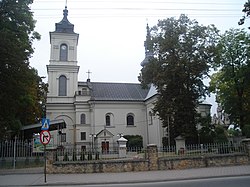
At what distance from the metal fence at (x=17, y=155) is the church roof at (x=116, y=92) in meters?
22.6

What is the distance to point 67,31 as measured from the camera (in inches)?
1689

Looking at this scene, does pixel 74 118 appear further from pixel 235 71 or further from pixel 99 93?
pixel 235 71

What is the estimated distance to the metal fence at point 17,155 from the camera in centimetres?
1770

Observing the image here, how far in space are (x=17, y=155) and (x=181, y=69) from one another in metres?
16.6

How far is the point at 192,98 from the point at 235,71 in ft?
21.0

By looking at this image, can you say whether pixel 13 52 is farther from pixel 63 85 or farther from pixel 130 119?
pixel 130 119

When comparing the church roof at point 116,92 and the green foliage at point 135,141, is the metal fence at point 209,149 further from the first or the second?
the church roof at point 116,92

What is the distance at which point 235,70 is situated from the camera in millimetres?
28766

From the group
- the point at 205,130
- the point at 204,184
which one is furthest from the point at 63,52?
the point at 204,184

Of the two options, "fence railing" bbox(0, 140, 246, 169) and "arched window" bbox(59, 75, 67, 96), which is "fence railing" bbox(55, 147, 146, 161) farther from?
"arched window" bbox(59, 75, 67, 96)

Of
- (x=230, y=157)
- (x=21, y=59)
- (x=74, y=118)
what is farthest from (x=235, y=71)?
(x=74, y=118)

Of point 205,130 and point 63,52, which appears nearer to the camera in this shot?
point 205,130

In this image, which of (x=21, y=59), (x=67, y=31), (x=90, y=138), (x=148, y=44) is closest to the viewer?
(x=21, y=59)

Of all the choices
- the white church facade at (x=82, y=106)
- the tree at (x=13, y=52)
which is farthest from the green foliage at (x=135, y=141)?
the tree at (x=13, y=52)
